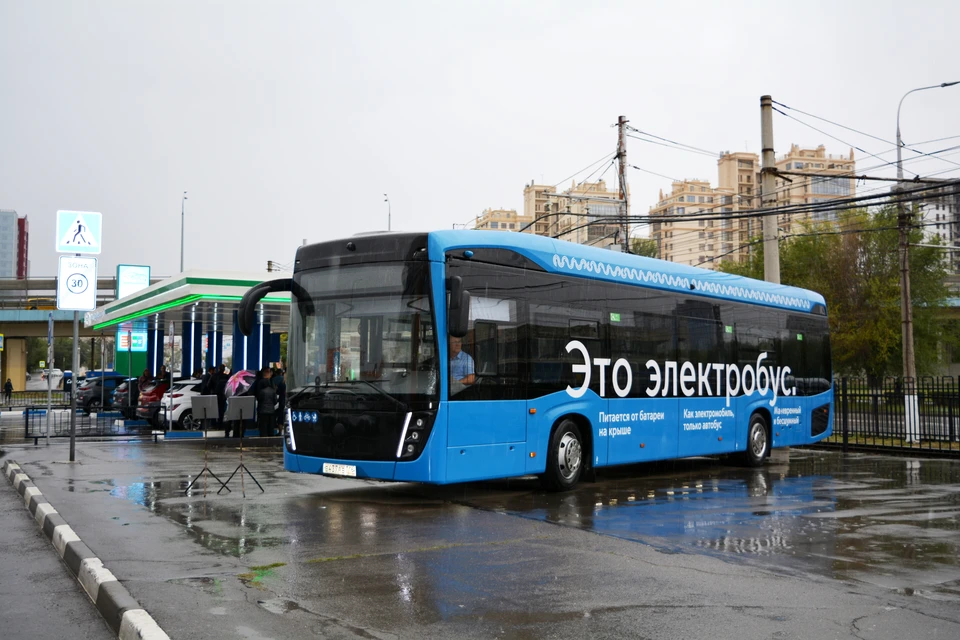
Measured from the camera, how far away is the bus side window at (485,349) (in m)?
11.5

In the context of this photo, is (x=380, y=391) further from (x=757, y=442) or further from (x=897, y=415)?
(x=897, y=415)

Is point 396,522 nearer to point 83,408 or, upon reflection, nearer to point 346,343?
point 346,343

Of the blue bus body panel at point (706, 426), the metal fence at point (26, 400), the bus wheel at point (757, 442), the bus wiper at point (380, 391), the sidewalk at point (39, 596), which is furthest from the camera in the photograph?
the metal fence at point (26, 400)

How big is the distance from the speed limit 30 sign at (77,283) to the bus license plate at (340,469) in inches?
308

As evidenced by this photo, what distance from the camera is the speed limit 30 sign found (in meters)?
17.1

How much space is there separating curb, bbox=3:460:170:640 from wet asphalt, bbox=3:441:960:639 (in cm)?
16

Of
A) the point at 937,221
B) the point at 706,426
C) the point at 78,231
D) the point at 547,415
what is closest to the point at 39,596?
the point at 547,415

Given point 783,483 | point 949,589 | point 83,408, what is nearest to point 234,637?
point 949,589

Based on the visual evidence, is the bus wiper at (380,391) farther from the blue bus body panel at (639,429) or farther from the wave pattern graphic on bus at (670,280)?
the blue bus body panel at (639,429)

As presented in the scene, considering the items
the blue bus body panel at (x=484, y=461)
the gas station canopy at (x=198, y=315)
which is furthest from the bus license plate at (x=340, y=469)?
the gas station canopy at (x=198, y=315)

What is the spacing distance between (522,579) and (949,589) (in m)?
3.29

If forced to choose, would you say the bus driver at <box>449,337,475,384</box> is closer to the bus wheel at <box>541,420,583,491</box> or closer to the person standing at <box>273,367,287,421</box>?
the bus wheel at <box>541,420,583,491</box>

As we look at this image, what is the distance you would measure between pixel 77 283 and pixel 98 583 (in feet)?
39.0

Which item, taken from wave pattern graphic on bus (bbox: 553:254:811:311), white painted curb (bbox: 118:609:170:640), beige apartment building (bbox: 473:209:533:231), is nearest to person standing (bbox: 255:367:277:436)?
wave pattern graphic on bus (bbox: 553:254:811:311)
